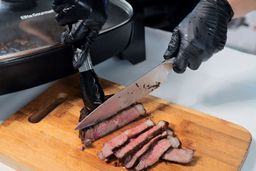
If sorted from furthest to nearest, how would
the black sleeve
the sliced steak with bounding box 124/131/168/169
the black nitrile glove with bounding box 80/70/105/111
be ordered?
1. the black sleeve
2. the black nitrile glove with bounding box 80/70/105/111
3. the sliced steak with bounding box 124/131/168/169

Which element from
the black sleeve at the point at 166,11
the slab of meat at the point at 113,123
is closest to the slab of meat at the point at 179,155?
the slab of meat at the point at 113,123

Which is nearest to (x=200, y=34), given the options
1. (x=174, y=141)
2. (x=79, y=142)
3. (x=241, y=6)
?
(x=241, y=6)

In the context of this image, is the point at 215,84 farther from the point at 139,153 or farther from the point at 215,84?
the point at 139,153

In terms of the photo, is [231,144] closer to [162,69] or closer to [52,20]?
[162,69]

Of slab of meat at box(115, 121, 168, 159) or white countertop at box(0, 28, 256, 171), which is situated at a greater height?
slab of meat at box(115, 121, 168, 159)

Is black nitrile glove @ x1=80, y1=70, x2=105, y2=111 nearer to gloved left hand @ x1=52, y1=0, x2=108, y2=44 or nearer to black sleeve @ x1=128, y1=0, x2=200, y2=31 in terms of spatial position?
gloved left hand @ x1=52, y1=0, x2=108, y2=44

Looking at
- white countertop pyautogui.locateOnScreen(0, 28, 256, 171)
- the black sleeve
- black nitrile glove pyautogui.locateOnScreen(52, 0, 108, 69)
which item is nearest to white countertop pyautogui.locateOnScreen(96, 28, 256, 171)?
white countertop pyautogui.locateOnScreen(0, 28, 256, 171)
